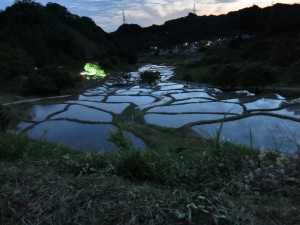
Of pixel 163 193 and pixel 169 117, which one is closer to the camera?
pixel 163 193

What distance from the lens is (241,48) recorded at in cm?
5800

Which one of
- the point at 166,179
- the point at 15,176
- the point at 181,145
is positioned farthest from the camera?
the point at 181,145

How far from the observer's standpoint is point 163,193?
7.93 feet

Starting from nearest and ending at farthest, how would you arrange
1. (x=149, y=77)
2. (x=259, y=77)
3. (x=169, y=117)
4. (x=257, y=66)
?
(x=169, y=117)
(x=259, y=77)
(x=257, y=66)
(x=149, y=77)

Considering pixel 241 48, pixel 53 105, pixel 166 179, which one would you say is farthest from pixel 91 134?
pixel 241 48

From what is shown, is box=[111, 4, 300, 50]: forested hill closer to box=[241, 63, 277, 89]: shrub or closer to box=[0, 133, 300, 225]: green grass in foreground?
box=[241, 63, 277, 89]: shrub

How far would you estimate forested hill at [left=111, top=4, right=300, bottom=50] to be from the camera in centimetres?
7261

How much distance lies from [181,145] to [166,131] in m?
3.28

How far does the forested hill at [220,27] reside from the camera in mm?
72613

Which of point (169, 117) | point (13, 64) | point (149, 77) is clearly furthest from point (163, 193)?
point (149, 77)

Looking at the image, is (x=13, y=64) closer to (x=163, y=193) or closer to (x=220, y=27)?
(x=163, y=193)

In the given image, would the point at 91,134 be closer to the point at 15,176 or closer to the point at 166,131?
the point at 166,131

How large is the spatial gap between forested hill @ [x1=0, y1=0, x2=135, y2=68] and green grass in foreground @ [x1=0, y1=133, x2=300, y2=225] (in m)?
37.3

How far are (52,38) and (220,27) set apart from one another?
63.2 metres
